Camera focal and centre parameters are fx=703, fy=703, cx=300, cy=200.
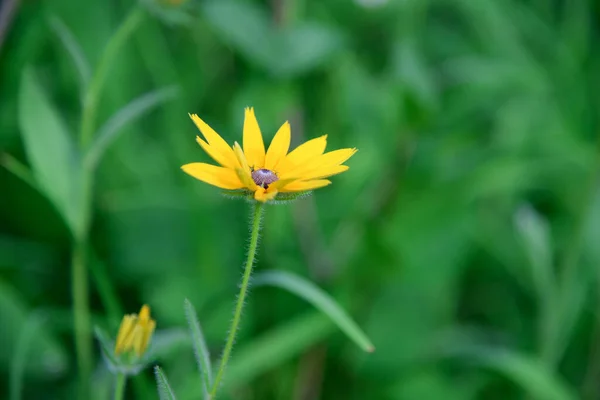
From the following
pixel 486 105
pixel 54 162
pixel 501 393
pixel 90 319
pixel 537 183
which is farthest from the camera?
pixel 537 183

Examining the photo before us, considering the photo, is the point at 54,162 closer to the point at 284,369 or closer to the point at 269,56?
the point at 269,56

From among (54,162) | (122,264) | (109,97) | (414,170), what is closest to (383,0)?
(414,170)

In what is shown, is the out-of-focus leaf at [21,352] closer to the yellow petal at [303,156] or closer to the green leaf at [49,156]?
the green leaf at [49,156]

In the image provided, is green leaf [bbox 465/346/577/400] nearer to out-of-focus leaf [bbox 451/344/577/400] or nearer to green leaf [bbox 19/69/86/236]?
out-of-focus leaf [bbox 451/344/577/400]

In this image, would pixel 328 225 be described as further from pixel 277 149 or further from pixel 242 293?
pixel 242 293

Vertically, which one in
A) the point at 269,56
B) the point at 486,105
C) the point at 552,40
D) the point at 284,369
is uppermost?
the point at 552,40

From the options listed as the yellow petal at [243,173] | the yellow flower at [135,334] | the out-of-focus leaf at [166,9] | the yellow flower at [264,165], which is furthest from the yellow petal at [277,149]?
the out-of-focus leaf at [166,9]
